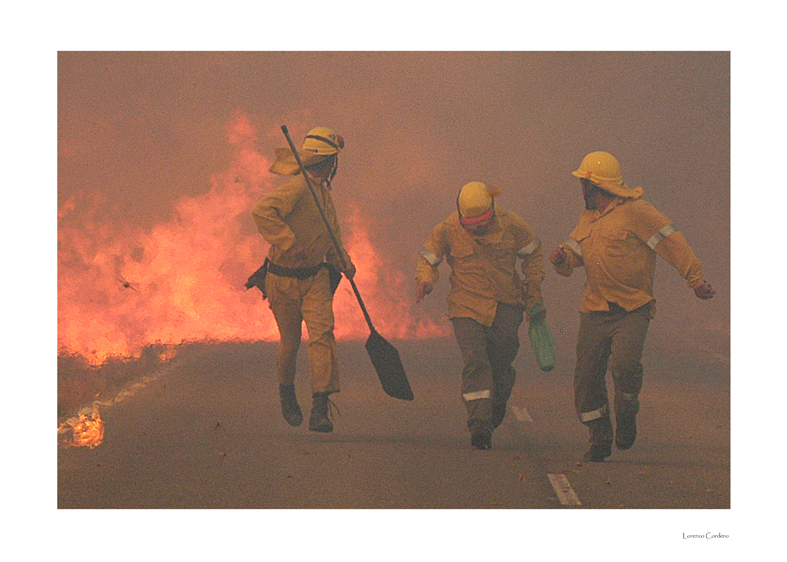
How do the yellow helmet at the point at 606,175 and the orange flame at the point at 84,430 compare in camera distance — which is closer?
the yellow helmet at the point at 606,175

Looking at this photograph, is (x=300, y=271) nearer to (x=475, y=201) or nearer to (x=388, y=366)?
(x=388, y=366)

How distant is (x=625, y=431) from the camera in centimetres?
870

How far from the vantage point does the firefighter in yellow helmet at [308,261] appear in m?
9.26

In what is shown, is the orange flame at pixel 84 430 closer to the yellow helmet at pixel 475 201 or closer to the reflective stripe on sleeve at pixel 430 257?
the reflective stripe on sleeve at pixel 430 257

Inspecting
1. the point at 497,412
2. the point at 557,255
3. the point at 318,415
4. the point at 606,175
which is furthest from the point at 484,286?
the point at 318,415

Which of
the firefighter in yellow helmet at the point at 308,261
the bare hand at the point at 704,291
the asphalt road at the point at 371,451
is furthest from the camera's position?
the firefighter in yellow helmet at the point at 308,261

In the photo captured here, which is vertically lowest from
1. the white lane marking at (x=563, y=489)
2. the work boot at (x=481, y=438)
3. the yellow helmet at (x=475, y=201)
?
the white lane marking at (x=563, y=489)

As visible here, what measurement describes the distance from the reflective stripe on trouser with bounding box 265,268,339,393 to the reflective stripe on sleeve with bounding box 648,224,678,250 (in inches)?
94.2

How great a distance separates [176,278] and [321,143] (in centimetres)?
199

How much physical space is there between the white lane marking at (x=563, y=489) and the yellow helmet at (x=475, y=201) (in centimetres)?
194

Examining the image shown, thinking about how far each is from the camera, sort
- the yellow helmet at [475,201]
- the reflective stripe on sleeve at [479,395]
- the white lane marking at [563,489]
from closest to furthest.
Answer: the white lane marking at [563,489], the reflective stripe on sleeve at [479,395], the yellow helmet at [475,201]

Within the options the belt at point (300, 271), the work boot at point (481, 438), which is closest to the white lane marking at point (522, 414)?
the work boot at point (481, 438)

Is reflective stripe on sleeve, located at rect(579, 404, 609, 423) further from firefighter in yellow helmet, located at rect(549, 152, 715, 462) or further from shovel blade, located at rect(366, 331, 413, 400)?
shovel blade, located at rect(366, 331, 413, 400)

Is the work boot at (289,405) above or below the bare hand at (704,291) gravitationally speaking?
below
